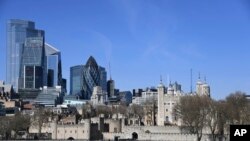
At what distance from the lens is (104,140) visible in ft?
303

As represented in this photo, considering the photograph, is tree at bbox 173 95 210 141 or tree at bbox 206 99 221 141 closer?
tree at bbox 206 99 221 141

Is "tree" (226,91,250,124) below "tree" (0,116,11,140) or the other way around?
the other way around

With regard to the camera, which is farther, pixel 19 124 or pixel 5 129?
pixel 19 124

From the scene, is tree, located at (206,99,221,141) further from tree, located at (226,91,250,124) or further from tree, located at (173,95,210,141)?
tree, located at (226,91,250,124)

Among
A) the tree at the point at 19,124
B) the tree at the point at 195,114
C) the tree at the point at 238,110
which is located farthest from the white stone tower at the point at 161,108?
the tree at the point at 19,124

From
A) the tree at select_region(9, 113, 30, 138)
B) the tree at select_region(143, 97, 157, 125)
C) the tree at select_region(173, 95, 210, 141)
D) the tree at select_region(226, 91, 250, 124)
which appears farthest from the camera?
the tree at select_region(143, 97, 157, 125)

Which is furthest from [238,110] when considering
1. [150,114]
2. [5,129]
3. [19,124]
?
[5,129]

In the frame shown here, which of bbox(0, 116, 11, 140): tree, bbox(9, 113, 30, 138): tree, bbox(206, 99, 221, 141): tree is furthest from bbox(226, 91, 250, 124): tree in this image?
bbox(0, 116, 11, 140): tree

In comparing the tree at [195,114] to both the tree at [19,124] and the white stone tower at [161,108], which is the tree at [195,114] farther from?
the tree at [19,124]

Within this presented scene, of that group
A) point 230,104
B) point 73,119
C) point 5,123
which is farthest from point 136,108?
point 230,104

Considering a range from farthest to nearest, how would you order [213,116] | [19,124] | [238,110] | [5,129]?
1. [19,124]
2. [5,129]
3. [213,116]
4. [238,110]

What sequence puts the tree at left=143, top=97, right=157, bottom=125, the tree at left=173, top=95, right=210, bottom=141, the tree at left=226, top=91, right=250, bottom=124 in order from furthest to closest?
the tree at left=143, top=97, right=157, bottom=125 < the tree at left=173, top=95, right=210, bottom=141 < the tree at left=226, top=91, right=250, bottom=124

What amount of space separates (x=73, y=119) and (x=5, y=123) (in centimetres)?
1481

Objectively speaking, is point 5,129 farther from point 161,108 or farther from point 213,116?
point 213,116
